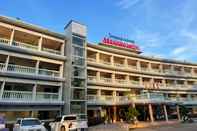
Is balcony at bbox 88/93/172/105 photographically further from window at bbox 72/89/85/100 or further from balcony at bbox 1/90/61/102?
balcony at bbox 1/90/61/102

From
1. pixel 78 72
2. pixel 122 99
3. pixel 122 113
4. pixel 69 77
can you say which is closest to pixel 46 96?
pixel 69 77

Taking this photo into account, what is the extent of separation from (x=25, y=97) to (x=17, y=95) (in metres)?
0.95

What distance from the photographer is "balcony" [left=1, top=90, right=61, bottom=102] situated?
22859 mm

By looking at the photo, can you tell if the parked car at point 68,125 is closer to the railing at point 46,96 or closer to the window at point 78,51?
the railing at point 46,96

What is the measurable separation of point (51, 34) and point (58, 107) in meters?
10.2

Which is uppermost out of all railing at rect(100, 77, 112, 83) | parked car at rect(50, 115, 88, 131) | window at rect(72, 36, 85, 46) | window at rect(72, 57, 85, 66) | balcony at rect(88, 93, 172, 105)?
window at rect(72, 36, 85, 46)

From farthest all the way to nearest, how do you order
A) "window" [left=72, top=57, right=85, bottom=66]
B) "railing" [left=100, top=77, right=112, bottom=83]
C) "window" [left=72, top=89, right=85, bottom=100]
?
"railing" [left=100, top=77, right=112, bottom=83], "window" [left=72, top=57, right=85, bottom=66], "window" [left=72, top=89, right=85, bottom=100]

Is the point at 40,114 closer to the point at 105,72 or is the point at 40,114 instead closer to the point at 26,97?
the point at 26,97

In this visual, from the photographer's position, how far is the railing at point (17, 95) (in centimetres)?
2288

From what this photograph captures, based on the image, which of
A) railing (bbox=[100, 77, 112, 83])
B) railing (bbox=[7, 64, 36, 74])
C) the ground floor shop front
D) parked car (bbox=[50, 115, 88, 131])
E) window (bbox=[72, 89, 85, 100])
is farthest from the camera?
railing (bbox=[100, 77, 112, 83])

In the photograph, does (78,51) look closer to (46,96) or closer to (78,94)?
(78,94)

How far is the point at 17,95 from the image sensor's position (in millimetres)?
23719

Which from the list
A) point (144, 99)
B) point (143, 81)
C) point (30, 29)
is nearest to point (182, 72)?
point (143, 81)

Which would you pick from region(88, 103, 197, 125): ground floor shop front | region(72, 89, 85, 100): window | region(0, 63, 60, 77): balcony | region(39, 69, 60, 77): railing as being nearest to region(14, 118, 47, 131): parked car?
region(0, 63, 60, 77): balcony
